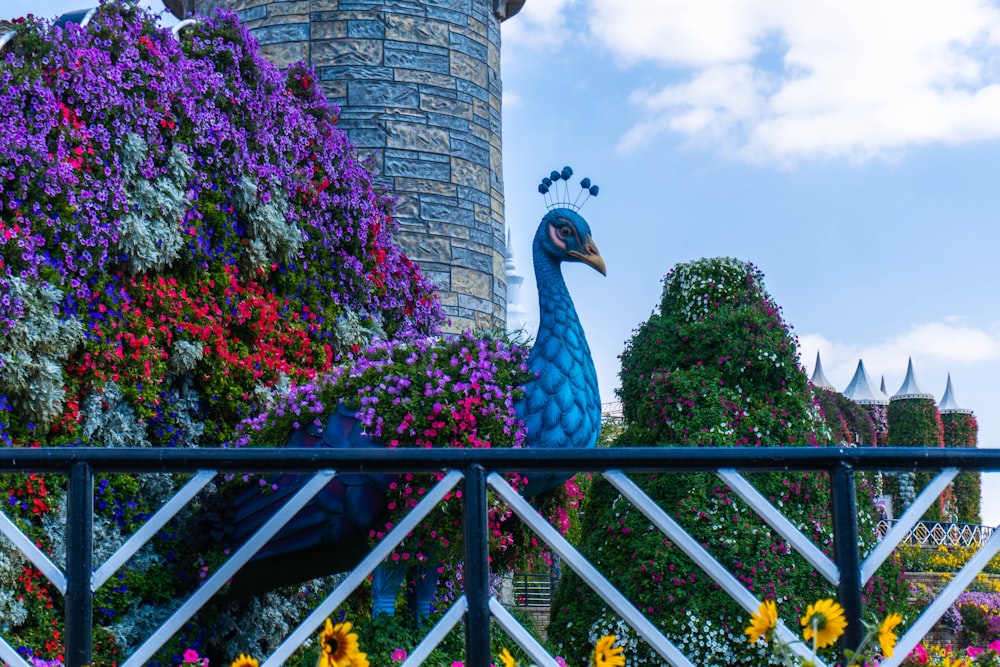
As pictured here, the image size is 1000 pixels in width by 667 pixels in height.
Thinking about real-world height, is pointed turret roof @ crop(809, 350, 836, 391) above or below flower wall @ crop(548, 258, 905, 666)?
above

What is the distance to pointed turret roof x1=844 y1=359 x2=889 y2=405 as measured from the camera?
36375 mm

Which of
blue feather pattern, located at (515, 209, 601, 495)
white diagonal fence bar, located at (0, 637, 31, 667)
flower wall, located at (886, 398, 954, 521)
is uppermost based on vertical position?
flower wall, located at (886, 398, 954, 521)

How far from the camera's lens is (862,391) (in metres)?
36.8

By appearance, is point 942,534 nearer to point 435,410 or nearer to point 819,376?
point 819,376

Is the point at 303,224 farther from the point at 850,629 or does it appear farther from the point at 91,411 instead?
the point at 850,629

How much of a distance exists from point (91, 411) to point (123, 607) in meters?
1.16

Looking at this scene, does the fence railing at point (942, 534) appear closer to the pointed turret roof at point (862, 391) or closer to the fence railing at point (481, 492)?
the pointed turret roof at point (862, 391)

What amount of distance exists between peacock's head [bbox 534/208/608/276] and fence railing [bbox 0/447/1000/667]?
428cm

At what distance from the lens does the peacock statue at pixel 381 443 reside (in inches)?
237

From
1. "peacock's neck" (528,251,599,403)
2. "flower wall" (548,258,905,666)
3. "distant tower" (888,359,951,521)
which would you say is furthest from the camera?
"distant tower" (888,359,951,521)

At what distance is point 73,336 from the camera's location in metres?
6.50

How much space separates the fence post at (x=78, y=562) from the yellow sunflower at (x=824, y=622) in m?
1.36

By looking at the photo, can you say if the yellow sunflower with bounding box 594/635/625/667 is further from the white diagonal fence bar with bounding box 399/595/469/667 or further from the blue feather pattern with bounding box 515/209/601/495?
the blue feather pattern with bounding box 515/209/601/495

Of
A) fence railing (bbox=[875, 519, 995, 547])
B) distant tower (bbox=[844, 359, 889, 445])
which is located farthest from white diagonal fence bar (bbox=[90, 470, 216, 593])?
distant tower (bbox=[844, 359, 889, 445])
